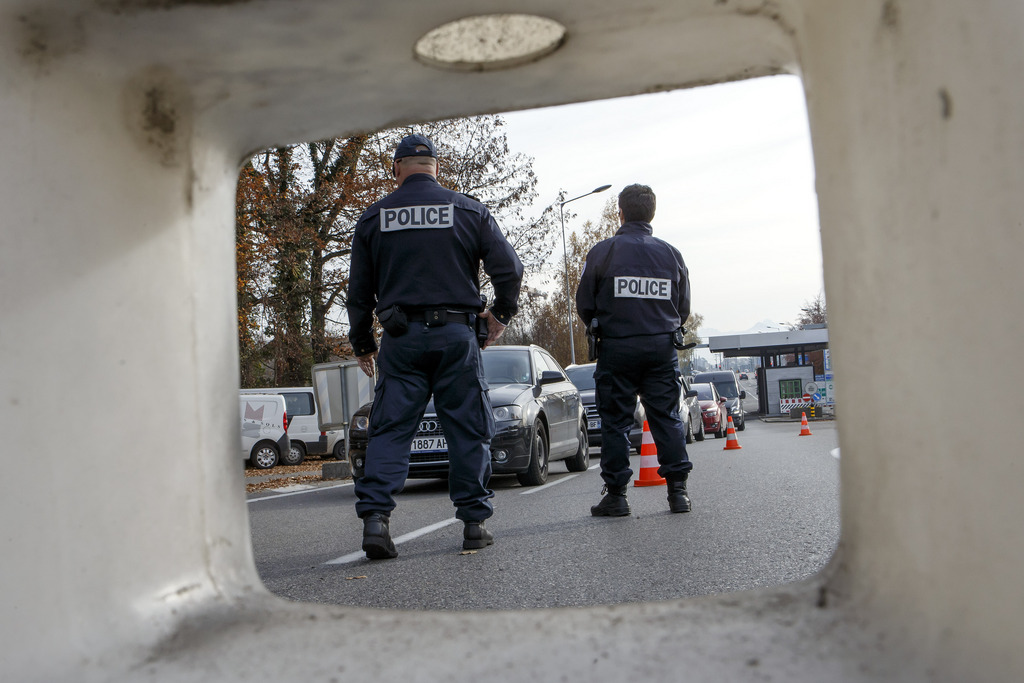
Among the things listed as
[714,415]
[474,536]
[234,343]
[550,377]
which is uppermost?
[234,343]

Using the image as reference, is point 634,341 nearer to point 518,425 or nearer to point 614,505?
point 614,505

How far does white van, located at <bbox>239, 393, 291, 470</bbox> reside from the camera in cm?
2075

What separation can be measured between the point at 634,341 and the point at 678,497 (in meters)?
1.01

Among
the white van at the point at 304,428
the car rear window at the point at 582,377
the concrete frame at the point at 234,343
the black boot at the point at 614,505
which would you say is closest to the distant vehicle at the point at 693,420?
the car rear window at the point at 582,377

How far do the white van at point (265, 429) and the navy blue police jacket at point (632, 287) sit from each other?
16499mm

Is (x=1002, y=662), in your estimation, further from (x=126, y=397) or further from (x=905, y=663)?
(x=126, y=397)

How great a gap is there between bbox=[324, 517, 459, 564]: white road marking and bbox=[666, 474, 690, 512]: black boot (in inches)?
54.2

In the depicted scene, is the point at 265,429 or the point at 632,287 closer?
the point at 632,287

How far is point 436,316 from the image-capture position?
403 centimetres

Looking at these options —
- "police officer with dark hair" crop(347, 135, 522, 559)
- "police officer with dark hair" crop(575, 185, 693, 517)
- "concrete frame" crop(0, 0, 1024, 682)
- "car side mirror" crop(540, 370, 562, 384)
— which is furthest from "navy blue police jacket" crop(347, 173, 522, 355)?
"car side mirror" crop(540, 370, 562, 384)

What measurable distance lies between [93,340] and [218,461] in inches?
10.6

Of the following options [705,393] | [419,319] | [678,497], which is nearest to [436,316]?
[419,319]

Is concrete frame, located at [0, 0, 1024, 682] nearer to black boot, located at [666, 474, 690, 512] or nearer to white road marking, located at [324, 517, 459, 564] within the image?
white road marking, located at [324, 517, 459, 564]

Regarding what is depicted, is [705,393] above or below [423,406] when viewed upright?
below
